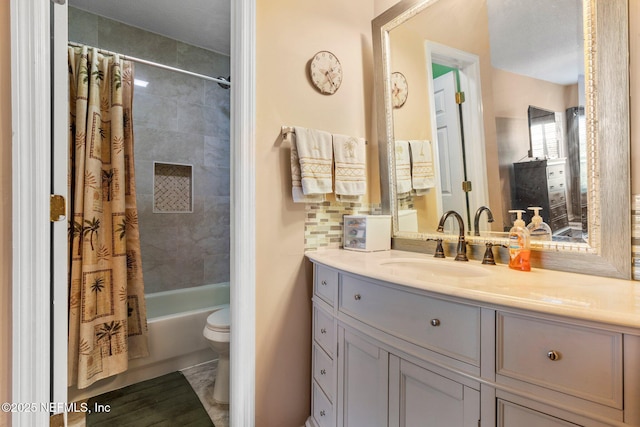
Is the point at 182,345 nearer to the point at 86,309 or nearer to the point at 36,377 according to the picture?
the point at 86,309

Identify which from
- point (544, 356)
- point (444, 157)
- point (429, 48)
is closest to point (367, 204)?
point (444, 157)

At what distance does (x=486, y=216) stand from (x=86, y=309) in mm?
2219

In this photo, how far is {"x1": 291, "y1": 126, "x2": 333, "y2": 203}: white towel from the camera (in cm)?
141

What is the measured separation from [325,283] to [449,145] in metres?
0.92

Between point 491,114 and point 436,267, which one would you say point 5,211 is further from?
point 491,114

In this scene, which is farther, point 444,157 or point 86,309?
point 86,309

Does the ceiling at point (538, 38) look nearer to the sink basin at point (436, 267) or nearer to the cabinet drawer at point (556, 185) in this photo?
the cabinet drawer at point (556, 185)

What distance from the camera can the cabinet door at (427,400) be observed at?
30.3 inches

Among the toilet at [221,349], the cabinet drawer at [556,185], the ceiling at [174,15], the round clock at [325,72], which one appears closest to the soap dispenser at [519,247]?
the cabinet drawer at [556,185]

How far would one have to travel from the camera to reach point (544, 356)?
0.65 meters

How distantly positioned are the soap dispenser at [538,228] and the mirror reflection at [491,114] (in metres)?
0.02

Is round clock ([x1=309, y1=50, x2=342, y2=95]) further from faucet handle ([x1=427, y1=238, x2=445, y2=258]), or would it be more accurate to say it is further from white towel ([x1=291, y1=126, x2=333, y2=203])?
faucet handle ([x1=427, y1=238, x2=445, y2=258])

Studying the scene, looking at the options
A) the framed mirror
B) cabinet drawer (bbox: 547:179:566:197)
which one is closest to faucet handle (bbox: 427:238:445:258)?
the framed mirror

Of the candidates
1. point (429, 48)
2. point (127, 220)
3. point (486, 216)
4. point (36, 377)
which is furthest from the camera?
point (127, 220)
